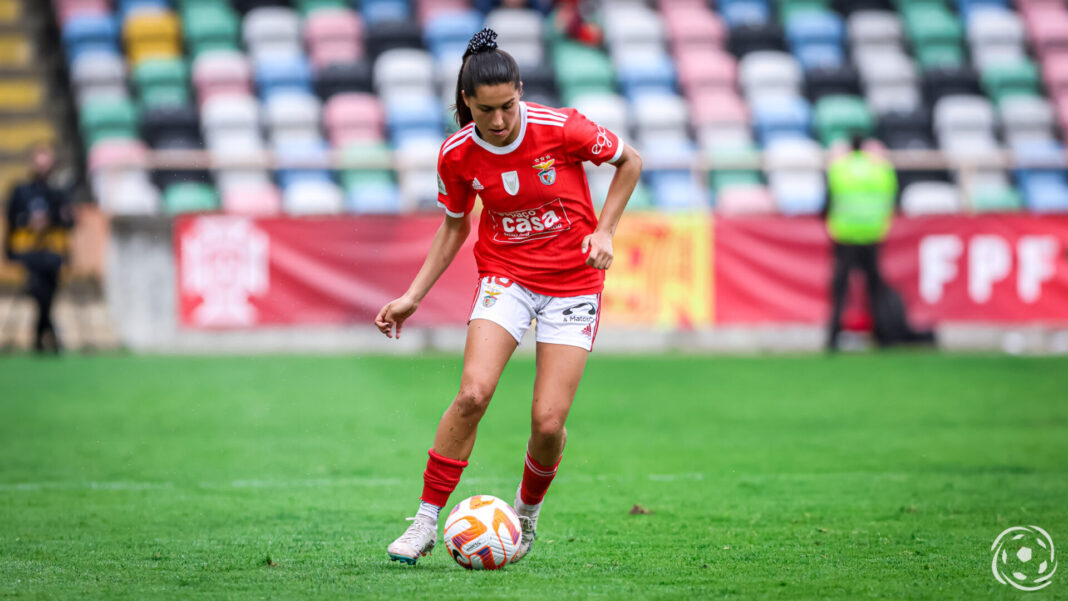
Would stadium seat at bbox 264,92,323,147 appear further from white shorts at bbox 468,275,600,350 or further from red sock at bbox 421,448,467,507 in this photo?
red sock at bbox 421,448,467,507

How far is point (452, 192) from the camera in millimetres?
5008

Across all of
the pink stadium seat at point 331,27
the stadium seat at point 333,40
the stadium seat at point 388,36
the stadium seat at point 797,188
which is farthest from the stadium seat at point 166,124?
the stadium seat at point 797,188

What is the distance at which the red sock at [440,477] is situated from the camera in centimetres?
478

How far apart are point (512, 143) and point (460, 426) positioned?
1.07 meters

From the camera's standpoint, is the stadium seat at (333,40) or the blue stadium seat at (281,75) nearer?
the blue stadium seat at (281,75)

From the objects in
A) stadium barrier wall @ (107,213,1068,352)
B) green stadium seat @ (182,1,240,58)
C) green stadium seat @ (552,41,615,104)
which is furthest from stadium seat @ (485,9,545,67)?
stadium barrier wall @ (107,213,1068,352)

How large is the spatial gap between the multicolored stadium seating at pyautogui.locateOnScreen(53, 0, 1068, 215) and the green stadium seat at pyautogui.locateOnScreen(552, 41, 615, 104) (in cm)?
3

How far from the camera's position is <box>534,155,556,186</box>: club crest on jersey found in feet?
15.9

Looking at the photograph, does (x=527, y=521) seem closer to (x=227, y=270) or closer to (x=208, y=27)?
(x=227, y=270)

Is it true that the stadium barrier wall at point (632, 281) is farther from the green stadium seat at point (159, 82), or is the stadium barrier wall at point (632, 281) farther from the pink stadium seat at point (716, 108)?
the pink stadium seat at point (716, 108)

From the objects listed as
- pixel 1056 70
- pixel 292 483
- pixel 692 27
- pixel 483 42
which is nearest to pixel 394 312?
pixel 483 42

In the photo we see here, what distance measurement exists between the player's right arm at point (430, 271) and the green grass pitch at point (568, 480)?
893 millimetres

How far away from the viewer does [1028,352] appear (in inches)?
557

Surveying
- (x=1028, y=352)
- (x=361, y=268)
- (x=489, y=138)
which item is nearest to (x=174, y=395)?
(x=361, y=268)
